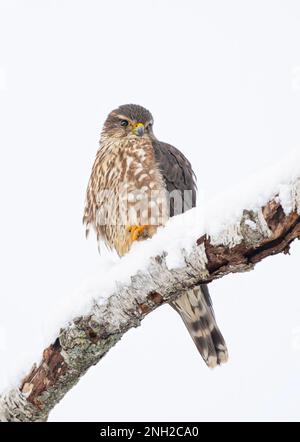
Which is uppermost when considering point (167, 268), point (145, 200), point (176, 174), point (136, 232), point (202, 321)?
point (167, 268)

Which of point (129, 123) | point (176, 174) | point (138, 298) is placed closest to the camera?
point (138, 298)

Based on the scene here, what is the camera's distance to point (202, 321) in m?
4.33

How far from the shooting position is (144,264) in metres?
2.71

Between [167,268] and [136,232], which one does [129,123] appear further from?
[167,268]

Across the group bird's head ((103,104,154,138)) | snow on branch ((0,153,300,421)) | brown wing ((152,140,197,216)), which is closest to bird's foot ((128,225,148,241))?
brown wing ((152,140,197,216))

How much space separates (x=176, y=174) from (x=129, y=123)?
0.95m

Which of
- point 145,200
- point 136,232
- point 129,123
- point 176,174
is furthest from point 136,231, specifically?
point 129,123

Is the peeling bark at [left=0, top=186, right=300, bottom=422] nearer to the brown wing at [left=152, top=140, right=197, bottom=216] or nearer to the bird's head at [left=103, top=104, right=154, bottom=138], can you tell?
the brown wing at [left=152, top=140, right=197, bottom=216]

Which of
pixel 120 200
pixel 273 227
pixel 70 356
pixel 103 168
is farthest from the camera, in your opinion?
pixel 103 168

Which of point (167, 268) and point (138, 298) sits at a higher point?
point (167, 268)
